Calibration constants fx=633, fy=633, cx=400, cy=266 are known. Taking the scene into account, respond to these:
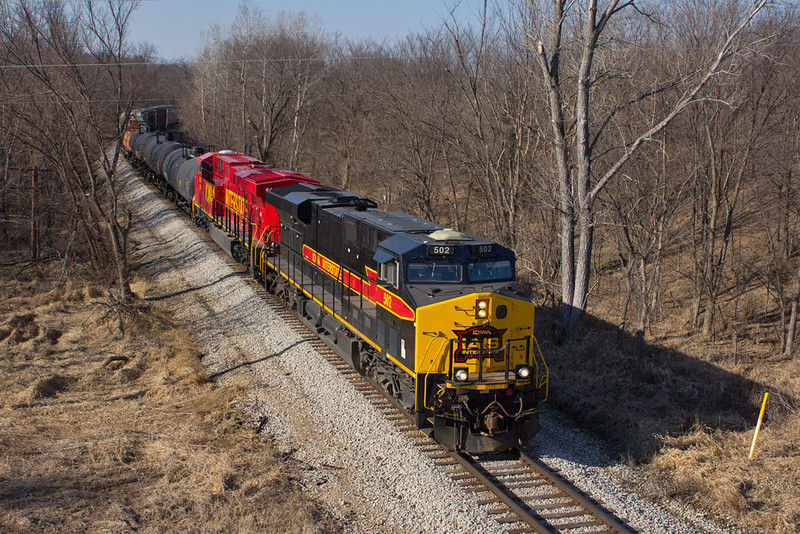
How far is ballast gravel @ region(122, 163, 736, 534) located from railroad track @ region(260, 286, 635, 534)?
24cm

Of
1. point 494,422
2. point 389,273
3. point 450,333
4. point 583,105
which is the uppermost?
point 583,105

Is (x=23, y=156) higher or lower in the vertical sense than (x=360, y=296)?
higher

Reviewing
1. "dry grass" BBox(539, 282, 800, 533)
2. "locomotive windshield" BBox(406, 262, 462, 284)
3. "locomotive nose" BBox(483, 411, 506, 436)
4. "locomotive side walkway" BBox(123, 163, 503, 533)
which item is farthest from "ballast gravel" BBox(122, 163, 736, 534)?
"locomotive windshield" BBox(406, 262, 462, 284)

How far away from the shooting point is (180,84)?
87188mm

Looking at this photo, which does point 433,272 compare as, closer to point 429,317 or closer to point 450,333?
point 429,317

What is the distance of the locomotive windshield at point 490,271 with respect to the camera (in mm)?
11023

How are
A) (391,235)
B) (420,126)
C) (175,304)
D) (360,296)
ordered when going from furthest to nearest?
(420,126)
(175,304)
(360,296)
(391,235)

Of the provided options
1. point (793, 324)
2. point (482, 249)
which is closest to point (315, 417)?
point (482, 249)

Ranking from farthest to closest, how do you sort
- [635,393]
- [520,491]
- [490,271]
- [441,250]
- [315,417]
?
[635,393] < [315,417] < [490,271] < [441,250] < [520,491]

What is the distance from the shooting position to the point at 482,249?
36.1ft

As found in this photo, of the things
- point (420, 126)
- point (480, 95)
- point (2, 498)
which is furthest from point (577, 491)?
point (420, 126)

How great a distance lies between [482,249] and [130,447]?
22.3ft

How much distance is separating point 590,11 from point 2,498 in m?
15.2

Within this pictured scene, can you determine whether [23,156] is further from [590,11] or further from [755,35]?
[755,35]
